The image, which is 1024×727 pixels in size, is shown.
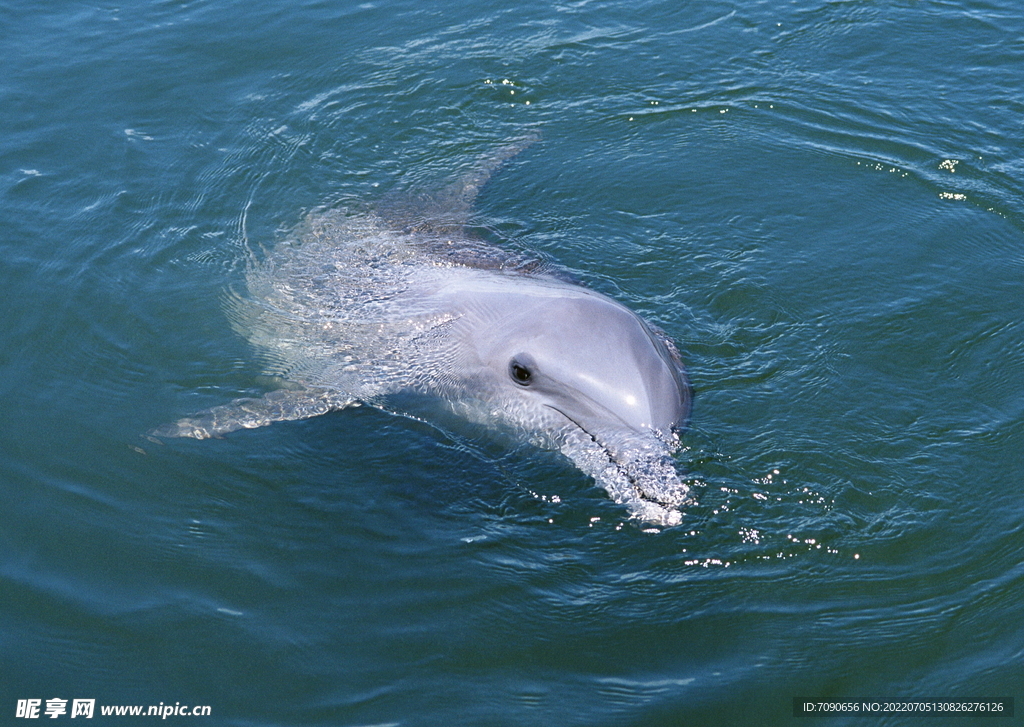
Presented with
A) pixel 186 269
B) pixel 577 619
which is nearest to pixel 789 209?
pixel 577 619

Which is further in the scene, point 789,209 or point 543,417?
point 789,209

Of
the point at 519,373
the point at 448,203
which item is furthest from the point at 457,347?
the point at 448,203

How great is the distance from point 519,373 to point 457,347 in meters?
0.72

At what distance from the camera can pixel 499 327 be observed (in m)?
8.01

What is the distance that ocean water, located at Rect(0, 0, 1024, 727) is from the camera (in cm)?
652

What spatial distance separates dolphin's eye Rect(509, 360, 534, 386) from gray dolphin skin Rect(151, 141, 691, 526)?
11 millimetres

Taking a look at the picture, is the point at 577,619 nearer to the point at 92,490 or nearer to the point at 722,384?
the point at 722,384

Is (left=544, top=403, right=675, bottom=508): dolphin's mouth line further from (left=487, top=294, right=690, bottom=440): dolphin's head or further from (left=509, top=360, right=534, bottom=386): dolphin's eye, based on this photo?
(left=509, top=360, right=534, bottom=386): dolphin's eye

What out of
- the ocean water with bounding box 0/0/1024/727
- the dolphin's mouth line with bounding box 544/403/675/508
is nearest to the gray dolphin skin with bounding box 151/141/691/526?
the dolphin's mouth line with bounding box 544/403/675/508

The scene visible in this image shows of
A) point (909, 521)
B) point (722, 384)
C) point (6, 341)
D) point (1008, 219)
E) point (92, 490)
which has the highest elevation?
point (1008, 219)

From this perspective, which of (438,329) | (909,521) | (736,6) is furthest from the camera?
(736,6)

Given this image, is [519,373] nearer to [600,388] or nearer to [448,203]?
[600,388]

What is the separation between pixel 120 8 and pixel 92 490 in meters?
9.71

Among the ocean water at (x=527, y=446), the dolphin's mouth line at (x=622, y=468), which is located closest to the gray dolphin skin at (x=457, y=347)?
the dolphin's mouth line at (x=622, y=468)
